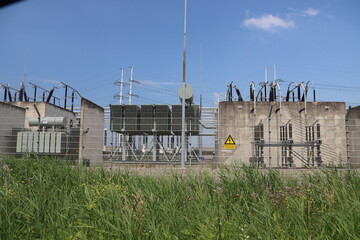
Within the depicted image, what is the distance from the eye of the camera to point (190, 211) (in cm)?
374

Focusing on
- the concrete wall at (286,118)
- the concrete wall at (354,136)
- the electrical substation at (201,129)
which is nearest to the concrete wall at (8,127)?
the electrical substation at (201,129)

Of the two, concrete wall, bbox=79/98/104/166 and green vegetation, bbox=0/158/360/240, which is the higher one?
concrete wall, bbox=79/98/104/166

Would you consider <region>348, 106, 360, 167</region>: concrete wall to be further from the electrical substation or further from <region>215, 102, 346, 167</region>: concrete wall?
<region>215, 102, 346, 167</region>: concrete wall

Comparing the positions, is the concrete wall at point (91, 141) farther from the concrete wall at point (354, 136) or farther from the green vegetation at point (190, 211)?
the concrete wall at point (354, 136)

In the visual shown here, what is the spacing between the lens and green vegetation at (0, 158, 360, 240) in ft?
10.3

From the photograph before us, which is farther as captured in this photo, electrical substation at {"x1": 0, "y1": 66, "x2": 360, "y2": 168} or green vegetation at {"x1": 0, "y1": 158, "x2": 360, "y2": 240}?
electrical substation at {"x1": 0, "y1": 66, "x2": 360, "y2": 168}

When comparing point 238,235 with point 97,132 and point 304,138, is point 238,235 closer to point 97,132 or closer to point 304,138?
point 97,132

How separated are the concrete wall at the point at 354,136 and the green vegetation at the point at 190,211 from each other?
5.05m

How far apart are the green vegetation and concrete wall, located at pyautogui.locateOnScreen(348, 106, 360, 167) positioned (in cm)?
505

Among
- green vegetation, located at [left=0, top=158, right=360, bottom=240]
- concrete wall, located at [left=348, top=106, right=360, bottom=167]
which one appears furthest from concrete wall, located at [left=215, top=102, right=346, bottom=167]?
green vegetation, located at [left=0, top=158, right=360, bottom=240]

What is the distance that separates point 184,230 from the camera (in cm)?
313

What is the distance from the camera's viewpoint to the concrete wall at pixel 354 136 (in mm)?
10100

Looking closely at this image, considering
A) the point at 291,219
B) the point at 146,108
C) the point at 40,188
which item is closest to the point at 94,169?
the point at 40,188

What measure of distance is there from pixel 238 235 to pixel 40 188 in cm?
310
